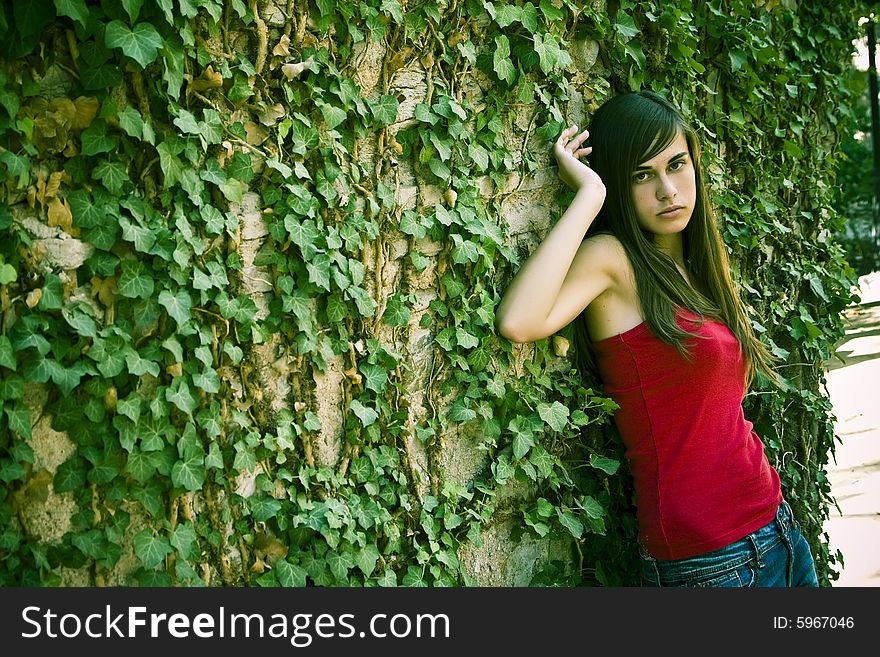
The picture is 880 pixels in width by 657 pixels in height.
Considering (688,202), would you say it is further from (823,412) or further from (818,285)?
(823,412)

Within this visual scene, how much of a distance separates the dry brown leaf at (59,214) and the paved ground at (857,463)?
3.60m

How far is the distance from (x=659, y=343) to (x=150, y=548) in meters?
1.48

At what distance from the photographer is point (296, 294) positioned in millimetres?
1925

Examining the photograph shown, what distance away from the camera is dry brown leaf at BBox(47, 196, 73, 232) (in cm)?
164

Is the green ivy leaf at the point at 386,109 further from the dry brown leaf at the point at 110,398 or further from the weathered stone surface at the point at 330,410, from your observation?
the dry brown leaf at the point at 110,398

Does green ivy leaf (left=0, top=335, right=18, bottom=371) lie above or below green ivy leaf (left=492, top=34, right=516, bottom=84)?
below

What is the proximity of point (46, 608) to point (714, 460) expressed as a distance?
5.97 feet

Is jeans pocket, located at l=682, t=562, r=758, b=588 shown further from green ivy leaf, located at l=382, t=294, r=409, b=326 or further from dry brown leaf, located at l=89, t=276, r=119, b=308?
dry brown leaf, located at l=89, t=276, r=119, b=308

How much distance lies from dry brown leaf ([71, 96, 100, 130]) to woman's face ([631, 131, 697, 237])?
1530 mm

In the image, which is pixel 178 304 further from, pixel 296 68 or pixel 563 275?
pixel 563 275

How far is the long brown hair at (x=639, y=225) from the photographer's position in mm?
2312

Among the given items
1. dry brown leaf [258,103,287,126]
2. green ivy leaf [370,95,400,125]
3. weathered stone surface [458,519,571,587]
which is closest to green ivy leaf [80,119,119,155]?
dry brown leaf [258,103,287,126]

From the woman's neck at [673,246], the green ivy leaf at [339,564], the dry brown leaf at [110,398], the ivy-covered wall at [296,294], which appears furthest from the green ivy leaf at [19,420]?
the woman's neck at [673,246]

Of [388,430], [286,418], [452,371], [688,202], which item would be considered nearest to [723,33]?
[688,202]
